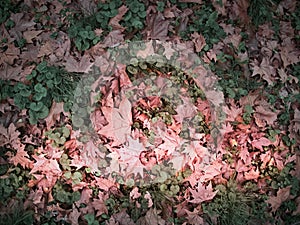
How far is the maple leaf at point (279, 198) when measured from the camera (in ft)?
7.70

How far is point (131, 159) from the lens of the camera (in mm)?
2287

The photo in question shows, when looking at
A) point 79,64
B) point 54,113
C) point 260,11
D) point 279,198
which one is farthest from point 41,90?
point 279,198

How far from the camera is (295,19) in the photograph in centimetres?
252

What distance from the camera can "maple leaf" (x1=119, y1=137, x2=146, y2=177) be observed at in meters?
2.28

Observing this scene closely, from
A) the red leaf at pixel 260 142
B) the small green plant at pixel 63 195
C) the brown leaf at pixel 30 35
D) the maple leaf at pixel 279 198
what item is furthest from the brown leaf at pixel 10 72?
the maple leaf at pixel 279 198

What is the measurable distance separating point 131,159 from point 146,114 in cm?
26

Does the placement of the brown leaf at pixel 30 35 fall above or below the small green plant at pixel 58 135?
above

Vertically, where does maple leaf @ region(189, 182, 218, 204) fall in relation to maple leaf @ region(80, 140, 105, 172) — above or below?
below

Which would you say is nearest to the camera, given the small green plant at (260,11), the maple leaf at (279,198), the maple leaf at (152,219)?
the maple leaf at (152,219)

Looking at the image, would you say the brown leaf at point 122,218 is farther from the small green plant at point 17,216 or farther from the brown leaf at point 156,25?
the brown leaf at point 156,25

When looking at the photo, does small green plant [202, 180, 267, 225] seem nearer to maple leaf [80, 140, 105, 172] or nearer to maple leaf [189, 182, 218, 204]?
maple leaf [189, 182, 218, 204]

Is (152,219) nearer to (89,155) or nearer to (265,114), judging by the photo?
(89,155)

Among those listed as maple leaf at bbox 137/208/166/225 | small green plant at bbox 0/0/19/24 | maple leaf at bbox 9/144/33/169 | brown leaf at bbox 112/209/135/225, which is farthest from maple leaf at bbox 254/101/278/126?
small green plant at bbox 0/0/19/24

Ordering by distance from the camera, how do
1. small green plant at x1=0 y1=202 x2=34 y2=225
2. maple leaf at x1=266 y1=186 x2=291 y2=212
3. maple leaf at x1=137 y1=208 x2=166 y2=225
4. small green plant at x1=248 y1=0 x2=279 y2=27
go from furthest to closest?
small green plant at x1=248 y1=0 x2=279 y2=27 → maple leaf at x1=266 y1=186 x2=291 y2=212 → maple leaf at x1=137 y1=208 x2=166 y2=225 → small green plant at x1=0 y1=202 x2=34 y2=225
